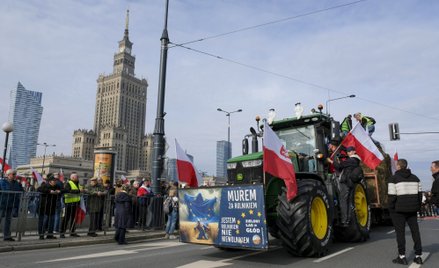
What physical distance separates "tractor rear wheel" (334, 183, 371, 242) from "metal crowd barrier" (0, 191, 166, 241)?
19.0 ft

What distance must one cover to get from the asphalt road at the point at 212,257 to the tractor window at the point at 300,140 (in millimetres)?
2257

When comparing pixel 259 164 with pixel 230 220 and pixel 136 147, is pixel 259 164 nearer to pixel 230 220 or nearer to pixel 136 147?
pixel 230 220

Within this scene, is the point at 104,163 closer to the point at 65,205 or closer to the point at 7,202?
the point at 65,205

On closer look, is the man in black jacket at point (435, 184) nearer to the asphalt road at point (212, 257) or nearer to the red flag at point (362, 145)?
the asphalt road at point (212, 257)

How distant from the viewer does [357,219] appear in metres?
8.75

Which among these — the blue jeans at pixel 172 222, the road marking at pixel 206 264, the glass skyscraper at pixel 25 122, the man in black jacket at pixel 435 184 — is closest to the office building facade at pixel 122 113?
the glass skyscraper at pixel 25 122

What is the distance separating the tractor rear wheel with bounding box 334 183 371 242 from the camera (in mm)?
8289

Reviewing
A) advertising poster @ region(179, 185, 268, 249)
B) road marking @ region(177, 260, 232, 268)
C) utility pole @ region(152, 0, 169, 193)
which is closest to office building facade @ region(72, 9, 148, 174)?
utility pole @ region(152, 0, 169, 193)

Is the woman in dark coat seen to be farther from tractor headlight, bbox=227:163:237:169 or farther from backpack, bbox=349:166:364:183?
backpack, bbox=349:166:364:183

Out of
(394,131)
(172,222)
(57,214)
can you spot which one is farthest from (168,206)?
(394,131)

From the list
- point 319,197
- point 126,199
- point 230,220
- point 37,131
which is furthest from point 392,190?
point 37,131

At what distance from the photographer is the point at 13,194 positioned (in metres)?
9.50

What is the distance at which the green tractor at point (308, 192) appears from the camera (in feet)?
21.0

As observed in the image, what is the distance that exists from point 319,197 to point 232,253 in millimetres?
2107
